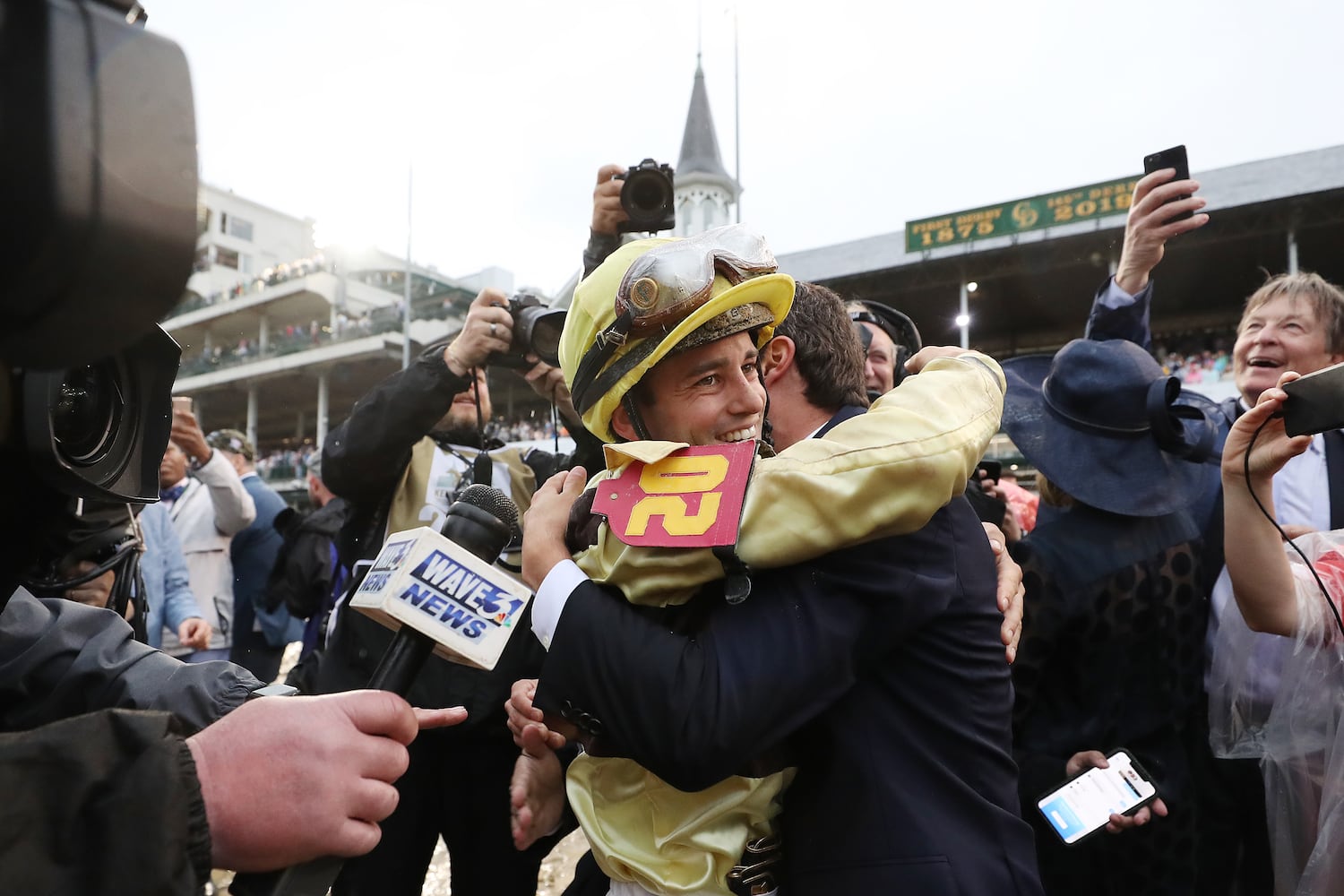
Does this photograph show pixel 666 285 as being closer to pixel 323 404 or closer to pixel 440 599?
pixel 440 599

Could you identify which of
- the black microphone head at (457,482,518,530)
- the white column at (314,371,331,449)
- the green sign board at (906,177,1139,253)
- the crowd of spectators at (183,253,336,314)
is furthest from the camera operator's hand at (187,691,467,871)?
the crowd of spectators at (183,253,336,314)

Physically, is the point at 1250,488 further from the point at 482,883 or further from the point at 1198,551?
the point at 482,883

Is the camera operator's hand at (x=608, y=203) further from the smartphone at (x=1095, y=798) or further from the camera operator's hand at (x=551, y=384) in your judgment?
the smartphone at (x=1095, y=798)

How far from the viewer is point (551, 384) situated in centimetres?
266

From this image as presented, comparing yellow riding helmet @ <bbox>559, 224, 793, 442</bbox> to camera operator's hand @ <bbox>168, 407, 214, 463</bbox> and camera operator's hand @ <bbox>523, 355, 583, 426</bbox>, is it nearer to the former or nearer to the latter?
camera operator's hand @ <bbox>523, 355, 583, 426</bbox>

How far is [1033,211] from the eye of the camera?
2092cm

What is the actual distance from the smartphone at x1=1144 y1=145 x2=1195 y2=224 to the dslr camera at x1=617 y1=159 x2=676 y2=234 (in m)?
1.44

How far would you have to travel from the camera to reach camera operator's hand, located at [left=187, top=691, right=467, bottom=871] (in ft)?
2.64

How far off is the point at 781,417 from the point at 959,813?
2.66 feet

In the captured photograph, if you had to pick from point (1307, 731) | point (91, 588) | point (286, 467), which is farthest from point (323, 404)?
point (1307, 731)

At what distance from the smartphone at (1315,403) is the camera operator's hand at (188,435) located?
375 cm

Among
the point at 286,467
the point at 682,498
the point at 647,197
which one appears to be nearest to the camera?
the point at 682,498

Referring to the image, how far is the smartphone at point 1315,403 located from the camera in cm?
143

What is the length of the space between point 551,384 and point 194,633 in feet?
8.03
